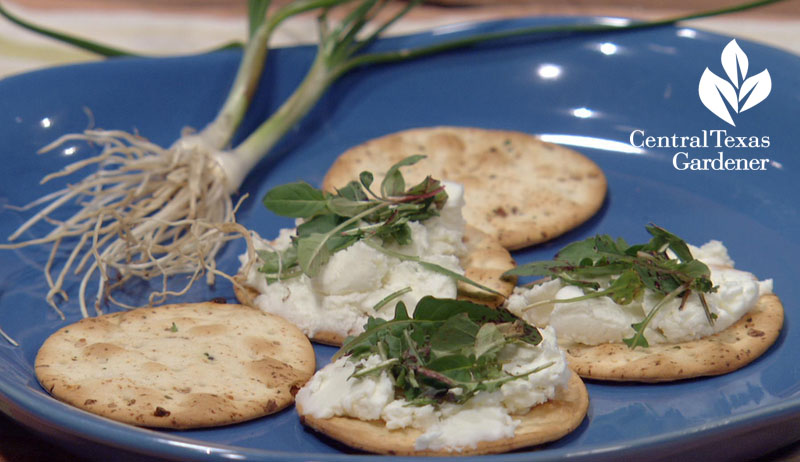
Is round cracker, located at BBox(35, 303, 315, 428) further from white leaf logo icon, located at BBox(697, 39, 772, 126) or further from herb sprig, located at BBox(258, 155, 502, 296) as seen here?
white leaf logo icon, located at BBox(697, 39, 772, 126)

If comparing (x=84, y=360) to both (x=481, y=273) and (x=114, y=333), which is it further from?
(x=481, y=273)

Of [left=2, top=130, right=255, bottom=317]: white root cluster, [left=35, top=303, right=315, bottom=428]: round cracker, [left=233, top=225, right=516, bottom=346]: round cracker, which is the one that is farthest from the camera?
[left=2, top=130, right=255, bottom=317]: white root cluster

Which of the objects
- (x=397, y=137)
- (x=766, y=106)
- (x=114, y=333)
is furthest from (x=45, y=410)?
(x=766, y=106)

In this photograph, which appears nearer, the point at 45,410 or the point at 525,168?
the point at 45,410

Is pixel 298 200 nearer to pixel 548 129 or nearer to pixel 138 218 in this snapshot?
pixel 138 218

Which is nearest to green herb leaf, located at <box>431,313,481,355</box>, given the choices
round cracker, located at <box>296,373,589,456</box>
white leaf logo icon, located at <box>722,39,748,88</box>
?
round cracker, located at <box>296,373,589,456</box>

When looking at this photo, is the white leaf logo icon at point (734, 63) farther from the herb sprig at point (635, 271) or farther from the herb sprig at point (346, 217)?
the herb sprig at point (346, 217)
